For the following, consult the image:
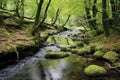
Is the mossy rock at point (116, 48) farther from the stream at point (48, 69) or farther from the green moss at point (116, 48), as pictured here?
the stream at point (48, 69)

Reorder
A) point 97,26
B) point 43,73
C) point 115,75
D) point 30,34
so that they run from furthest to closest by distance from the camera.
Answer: point 97,26, point 30,34, point 43,73, point 115,75

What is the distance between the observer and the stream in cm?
1034

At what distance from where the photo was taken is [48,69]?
12102mm

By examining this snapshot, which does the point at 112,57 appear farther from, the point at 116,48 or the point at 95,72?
the point at 95,72

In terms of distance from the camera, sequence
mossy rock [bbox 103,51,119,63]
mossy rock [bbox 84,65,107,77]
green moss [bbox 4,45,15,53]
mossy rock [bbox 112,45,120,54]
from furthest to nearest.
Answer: mossy rock [bbox 112,45,120,54] → green moss [bbox 4,45,15,53] → mossy rock [bbox 103,51,119,63] → mossy rock [bbox 84,65,107,77]

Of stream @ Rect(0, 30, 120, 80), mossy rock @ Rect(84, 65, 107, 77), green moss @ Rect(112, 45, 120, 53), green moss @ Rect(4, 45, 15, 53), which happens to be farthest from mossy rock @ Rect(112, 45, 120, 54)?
green moss @ Rect(4, 45, 15, 53)

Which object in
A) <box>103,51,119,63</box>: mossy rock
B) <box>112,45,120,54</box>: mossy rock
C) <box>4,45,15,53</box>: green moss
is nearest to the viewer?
<box>103,51,119,63</box>: mossy rock

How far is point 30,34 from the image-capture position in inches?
778

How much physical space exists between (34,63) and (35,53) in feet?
11.3

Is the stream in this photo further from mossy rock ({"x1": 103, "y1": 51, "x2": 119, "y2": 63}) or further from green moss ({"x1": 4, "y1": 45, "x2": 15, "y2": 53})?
green moss ({"x1": 4, "y1": 45, "x2": 15, "y2": 53})

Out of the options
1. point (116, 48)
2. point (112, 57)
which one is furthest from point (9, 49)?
point (116, 48)

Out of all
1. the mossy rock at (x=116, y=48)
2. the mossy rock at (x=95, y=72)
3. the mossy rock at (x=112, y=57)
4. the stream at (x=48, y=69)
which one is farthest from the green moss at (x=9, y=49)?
the mossy rock at (x=116, y=48)

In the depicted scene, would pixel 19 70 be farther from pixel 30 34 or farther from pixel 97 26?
pixel 97 26

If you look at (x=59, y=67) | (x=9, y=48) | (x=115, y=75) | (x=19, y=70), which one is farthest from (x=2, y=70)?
(x=115, y=75)
